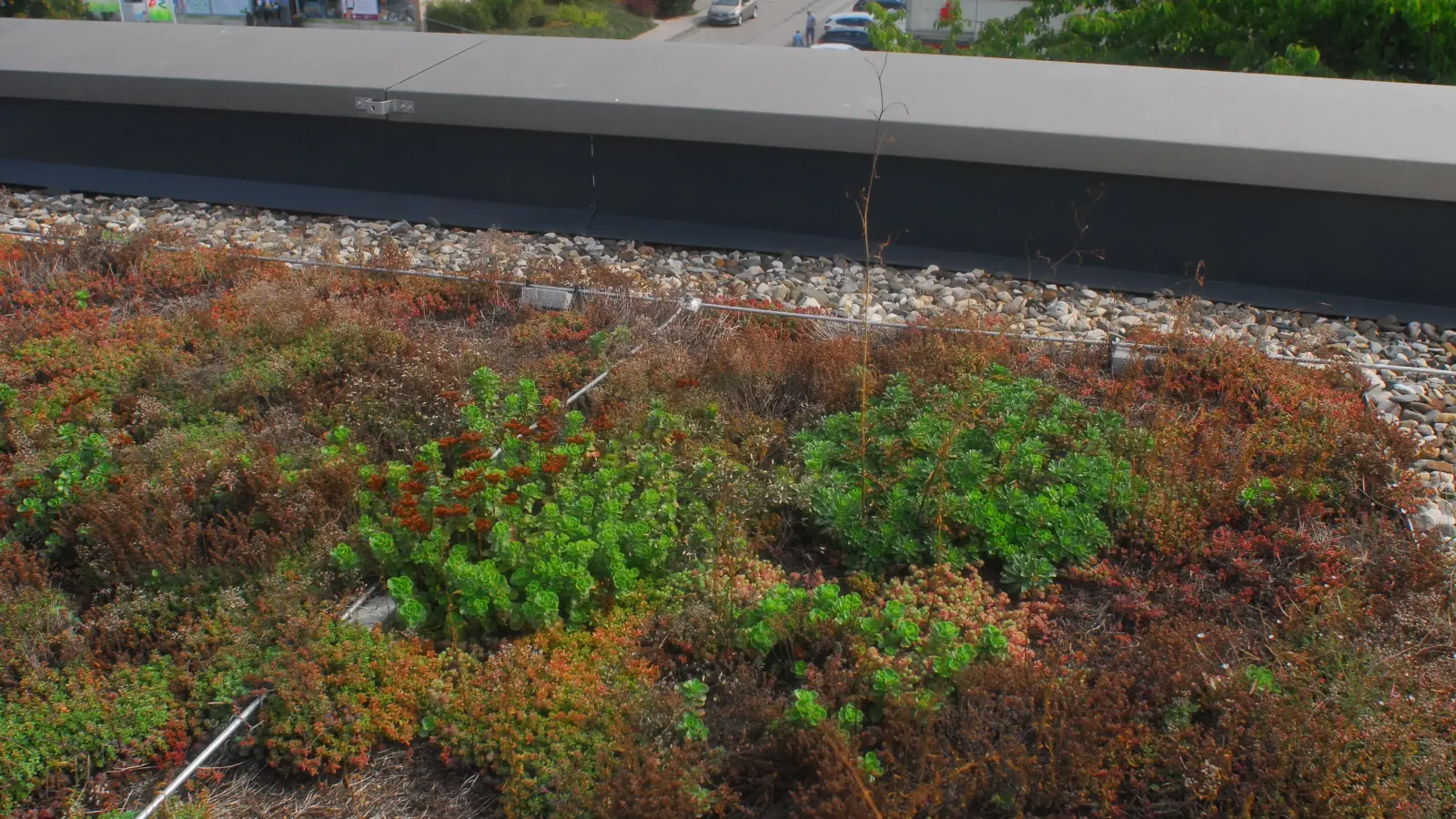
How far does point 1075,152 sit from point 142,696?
536 centimetres

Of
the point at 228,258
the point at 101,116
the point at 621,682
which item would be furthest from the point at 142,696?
the point at 101,116

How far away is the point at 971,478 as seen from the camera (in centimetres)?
399

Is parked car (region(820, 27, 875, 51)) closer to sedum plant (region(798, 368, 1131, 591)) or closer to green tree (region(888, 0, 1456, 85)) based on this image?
green tree (region(888, 0, 1456, 85))

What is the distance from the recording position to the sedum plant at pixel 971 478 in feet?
12.2

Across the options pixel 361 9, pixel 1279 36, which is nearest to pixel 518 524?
pixel 1279 36

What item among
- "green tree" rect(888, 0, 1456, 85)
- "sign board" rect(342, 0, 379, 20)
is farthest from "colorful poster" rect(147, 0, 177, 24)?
"green tree" rect(888, 0, 1456, 85)

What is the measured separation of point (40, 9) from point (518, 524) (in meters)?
29.9

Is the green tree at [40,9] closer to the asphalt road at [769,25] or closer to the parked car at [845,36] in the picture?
the asphalt road at [769,25]

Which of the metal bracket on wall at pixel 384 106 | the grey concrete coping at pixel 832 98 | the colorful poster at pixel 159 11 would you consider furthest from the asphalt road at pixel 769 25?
the metal bracket on wall at pixel 384 106

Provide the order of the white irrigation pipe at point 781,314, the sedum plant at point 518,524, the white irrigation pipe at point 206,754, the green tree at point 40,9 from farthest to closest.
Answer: the green tree at point 40,9, the white irrigation pipe at point 781,314, the sedum plant at point 518,524, the white irrigation pipe at point 206,754

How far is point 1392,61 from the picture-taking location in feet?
40.3

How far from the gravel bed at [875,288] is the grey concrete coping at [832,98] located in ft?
2.39

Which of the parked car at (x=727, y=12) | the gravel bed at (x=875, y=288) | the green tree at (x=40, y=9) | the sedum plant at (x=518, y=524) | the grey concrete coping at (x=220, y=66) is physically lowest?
the sedum plant at (x=518, y=524)

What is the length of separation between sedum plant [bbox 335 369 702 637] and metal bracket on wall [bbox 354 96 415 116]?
3890 millimetres
